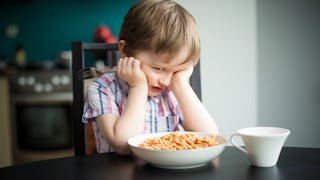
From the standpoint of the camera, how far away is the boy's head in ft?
3.42

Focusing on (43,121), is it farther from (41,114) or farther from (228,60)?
(228,60)

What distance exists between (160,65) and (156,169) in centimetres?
31

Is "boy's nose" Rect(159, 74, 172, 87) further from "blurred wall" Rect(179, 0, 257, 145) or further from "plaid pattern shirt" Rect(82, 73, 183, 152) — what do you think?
"blurred wall" Rect(179, 0, 257, 145)

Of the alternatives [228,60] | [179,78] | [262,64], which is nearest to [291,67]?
[262,64]

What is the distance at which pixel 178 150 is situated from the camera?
2.60 feet

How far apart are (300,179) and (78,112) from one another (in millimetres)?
641

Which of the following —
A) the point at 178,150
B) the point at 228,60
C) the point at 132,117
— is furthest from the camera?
the point at 228,60

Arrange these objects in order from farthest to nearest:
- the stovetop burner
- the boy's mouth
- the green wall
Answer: the green wall
the stovetop burner
the boy's mouth

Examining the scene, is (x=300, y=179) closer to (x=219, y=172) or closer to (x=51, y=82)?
(x=219, y=172)

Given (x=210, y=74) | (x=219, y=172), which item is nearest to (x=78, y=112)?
(x=219, y=172)

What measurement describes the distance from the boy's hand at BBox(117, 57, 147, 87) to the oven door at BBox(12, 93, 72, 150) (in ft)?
8.04

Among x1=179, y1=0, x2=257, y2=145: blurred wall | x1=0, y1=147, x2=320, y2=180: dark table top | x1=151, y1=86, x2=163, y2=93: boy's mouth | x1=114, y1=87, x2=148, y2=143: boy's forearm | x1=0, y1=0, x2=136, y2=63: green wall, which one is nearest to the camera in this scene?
x1=0, y1=147, x2=320, y2=180: dark table top

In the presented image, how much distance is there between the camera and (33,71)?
344cm

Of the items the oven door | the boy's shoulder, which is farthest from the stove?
the boy's shoulder
